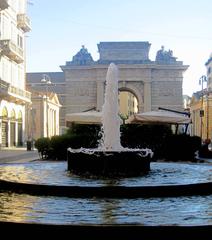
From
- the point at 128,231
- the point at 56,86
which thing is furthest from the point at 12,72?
the point at 56,86

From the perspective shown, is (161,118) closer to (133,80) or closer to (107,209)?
(107,209)

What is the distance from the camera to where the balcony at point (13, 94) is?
40.8 meters

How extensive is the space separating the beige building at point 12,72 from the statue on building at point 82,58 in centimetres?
1460

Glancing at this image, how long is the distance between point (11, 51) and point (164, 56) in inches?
1111

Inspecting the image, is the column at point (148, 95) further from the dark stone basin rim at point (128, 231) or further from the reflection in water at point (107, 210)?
the dark stone basin rim at point (128, 231)

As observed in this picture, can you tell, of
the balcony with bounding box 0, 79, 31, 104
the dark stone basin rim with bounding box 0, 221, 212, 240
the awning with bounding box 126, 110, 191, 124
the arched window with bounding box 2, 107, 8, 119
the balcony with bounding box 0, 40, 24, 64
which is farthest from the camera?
the arched window with bounding box 2, 107, 8, 119

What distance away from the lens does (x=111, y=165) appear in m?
10.4

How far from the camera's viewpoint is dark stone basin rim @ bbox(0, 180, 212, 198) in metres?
7.92

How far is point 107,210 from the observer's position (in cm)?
674

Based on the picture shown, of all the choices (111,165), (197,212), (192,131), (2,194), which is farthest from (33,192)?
(192,131)

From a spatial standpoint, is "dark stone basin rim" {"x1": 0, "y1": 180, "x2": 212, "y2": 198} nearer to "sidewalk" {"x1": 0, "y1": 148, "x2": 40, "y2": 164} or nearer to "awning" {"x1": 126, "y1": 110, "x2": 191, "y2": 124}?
"awning" {"x1": 126, "y1": 110, "x2": 191, "y2": 124}

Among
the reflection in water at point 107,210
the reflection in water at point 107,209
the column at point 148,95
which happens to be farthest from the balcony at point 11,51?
the reflection in water at point 107,210

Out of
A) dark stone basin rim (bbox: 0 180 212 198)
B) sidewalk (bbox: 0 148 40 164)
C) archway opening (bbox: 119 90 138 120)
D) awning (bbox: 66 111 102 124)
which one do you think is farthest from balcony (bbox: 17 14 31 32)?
archway opening (bbox: 119 90 138 120)

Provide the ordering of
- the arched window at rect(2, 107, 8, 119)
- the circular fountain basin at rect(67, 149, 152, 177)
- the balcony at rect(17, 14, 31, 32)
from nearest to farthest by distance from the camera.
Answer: the circular fountain basin at rect(67, 149, 152, 177), the arched window at rect(2, 107, 8, 119), the balcony at rect(17, 14, 31, 32)
